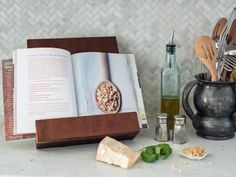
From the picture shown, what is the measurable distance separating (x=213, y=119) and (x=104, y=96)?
0.94ft

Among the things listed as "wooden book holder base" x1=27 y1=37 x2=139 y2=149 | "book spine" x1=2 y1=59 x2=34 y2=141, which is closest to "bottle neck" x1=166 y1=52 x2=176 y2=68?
"wooden book holder base" x1=27 y1=37 x2=139 y2=149

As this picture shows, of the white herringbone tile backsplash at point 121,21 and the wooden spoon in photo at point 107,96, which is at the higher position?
the white herringbone tile backsplash at point 121,21

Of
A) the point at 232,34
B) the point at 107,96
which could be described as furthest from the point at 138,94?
the point at 232,34

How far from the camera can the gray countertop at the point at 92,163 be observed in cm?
84

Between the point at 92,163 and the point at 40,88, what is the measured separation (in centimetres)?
24

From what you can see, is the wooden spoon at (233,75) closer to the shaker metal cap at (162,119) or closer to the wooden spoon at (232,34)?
the wooden spoon at (232,34)

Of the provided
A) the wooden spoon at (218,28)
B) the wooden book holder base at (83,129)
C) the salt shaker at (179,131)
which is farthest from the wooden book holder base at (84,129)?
the wooden spoon at (218,28)

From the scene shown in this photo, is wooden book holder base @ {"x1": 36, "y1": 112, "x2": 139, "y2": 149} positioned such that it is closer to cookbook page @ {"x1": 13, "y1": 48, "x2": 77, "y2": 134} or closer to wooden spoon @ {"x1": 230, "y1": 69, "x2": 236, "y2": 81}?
cookbook page @ {"x1": 13, "y1": 48, "x2": 77, "y2": 134}

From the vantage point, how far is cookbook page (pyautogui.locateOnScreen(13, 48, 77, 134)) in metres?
0.98

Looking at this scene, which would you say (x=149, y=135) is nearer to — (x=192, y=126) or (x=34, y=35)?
(x=192, y=126)

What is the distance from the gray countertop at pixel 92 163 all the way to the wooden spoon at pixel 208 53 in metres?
0.18

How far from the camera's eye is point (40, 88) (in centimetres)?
100

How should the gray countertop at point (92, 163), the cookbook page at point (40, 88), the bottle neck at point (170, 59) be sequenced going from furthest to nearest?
the bottle neck at point (170, 59), the cookbook page at point (40, 88), the gray countertop at point (92, 163)

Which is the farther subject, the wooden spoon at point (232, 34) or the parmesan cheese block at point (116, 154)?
the wooden spoon at point (232, 34)
